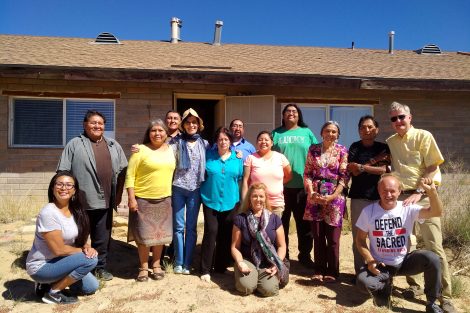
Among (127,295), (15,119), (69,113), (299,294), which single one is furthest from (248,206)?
(15,119)

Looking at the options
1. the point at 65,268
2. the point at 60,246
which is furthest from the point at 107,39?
the point at 65,268

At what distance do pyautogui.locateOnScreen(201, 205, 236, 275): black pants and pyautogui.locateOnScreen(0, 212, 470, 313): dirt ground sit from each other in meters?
0.22

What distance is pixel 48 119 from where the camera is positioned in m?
7.93

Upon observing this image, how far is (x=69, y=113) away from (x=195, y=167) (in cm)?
480

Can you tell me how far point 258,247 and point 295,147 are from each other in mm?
1247

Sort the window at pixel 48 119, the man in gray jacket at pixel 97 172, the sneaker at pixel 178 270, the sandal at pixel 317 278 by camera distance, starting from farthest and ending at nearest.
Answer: the window at pixel 48 119 → the sneaker at pixel 178 270 → the sandal at pixel 317 278 → the man in gray jacket at pixel 97 172

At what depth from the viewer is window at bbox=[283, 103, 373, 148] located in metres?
8.48

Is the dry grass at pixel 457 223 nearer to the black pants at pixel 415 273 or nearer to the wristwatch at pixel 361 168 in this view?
the black pants at pixel 415 273

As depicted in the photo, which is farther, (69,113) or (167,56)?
(167,56)

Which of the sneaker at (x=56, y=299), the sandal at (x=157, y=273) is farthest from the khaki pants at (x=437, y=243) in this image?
the sneaker at (x=56, y=299)

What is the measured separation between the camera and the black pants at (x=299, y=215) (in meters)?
4.50

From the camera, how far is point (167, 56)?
9.13 metres

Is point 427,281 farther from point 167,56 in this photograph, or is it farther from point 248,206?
point 167,56

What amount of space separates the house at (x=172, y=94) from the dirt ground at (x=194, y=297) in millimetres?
3719
